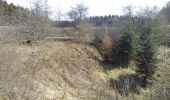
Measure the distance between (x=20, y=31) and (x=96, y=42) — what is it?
37.6ft

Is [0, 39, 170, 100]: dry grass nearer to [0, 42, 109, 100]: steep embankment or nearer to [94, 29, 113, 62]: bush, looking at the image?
[0, 42, 109, 100]: steep embankment

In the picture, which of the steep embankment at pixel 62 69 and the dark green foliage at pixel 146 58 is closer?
the steep embankment at pixel 62 69

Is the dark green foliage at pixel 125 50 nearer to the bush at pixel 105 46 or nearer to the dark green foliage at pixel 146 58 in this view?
the bush at pixel 105 46

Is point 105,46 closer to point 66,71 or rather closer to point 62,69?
point 66,71

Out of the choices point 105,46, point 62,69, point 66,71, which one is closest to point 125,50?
point 105,46

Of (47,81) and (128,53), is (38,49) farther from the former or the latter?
(128,53)

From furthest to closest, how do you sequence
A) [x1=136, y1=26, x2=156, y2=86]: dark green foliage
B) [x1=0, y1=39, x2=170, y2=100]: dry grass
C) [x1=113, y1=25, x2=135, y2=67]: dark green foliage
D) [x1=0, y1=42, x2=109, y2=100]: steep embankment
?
[x1=113, y1=25, x2=135, y2=67]: dark green foliage
[x1=136, y1=26, x2=156, y2=86]: dark green foliage
[x1=0, y1=42, x2=109, y2=100]: steep embankment
[x1=0, y1=39, x2=170, y2=100]: dry grass

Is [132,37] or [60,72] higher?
[132,37]

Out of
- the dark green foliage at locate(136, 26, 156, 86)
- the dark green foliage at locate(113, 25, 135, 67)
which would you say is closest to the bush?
the dark green foliage at locate(113, 25, 135, 67)

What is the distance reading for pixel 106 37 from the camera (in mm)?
38438

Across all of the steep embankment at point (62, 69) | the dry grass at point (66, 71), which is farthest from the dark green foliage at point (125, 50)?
the steep embankment at point (62, 69)

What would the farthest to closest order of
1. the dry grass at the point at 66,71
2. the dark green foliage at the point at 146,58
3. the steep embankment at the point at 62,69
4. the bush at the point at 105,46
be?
the bush at the point at 105,46 < the dark green foliage at the point at 146,58 < the steep embankment at the point at 62,69 < the dry grass at the point at 66,71

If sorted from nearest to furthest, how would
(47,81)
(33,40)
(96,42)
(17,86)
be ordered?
1. (17,86)
2. (47,81)
3. (33,40)
4. (96,42)

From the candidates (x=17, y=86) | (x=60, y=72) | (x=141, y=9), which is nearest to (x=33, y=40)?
(x=60, y=72)
